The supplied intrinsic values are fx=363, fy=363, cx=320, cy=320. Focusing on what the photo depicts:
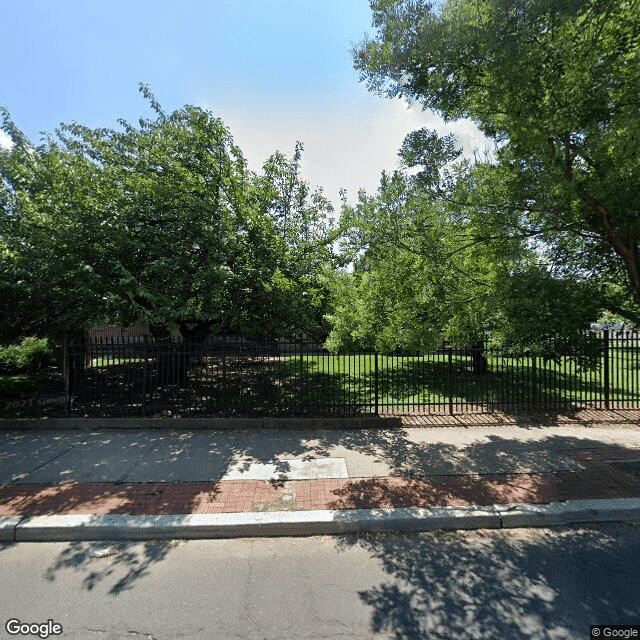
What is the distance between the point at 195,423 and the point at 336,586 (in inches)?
194

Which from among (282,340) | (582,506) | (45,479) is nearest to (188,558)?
(45,479)

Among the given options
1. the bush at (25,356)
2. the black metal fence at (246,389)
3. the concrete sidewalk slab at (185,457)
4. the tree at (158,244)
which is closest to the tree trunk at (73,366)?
the black metal fence at (246,389)

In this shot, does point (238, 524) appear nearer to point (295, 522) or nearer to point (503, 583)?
point (295, 522)

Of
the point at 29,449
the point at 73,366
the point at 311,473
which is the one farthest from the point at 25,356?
the point at 311,473

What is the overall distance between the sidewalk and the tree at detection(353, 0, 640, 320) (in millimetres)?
2686

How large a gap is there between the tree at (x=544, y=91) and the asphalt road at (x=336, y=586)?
395cm

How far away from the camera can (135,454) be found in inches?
237

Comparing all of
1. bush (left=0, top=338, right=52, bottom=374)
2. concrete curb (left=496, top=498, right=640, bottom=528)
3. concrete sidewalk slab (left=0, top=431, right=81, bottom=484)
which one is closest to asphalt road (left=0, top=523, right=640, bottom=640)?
concrete curb (left=496, top=498, right=640, bottom=528)

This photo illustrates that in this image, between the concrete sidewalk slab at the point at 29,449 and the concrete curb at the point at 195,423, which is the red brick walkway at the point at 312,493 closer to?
the concrete sidewalk slab at the point at 29,449

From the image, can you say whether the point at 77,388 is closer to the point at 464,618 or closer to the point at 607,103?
the point at 464,618

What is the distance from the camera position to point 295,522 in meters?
4.01

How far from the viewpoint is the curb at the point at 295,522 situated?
3.95 meters

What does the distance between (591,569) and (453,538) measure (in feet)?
3.97

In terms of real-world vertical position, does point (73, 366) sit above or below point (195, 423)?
above
